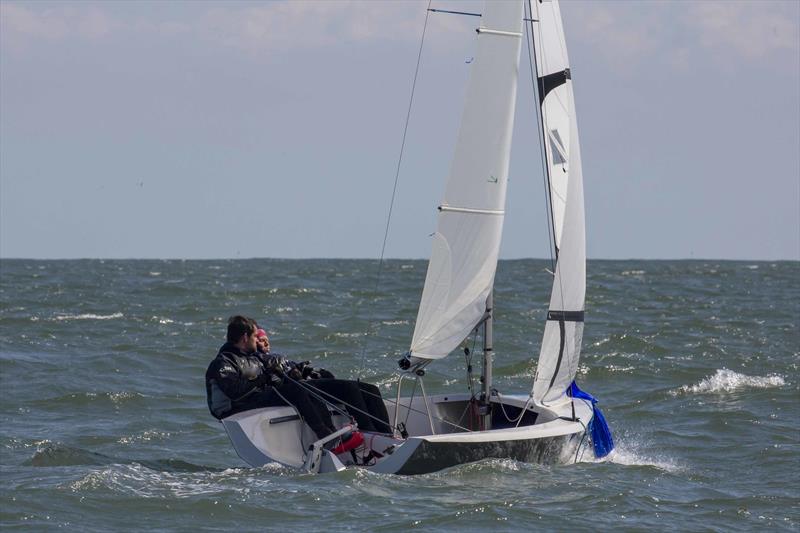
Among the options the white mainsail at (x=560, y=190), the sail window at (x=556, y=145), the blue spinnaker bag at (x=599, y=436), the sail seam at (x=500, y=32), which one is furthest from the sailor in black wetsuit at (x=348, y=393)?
the sail seam at (x=500, y=32)

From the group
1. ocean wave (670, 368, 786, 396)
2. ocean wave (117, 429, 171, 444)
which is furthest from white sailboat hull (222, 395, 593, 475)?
ocean wave (670, 368, 786, 396)

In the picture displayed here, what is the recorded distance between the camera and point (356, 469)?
9.70 metres

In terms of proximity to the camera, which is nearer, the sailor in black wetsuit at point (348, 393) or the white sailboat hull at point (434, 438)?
the white sailboat hull at point (434, 438)

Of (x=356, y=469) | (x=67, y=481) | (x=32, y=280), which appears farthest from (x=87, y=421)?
(x=32, y=280)

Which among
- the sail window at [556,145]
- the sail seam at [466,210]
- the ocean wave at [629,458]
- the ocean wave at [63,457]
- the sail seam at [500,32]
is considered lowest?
the ocean wave at [63,457]

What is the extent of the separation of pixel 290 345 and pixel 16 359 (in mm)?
4029

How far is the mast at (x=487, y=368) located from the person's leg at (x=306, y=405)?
1.32 metres

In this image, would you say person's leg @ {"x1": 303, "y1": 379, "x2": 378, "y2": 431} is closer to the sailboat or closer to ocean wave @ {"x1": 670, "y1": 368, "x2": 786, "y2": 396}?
the sailboat

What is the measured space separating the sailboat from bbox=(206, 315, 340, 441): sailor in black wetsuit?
135 mm

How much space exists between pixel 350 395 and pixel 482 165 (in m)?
2.02

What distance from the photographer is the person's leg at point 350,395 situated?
10445mm

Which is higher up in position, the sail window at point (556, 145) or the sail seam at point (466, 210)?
the sail window at point (556, 145)

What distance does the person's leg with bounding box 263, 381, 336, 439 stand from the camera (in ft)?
33.1

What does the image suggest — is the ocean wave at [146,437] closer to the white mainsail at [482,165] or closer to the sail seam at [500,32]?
the white mainsail at [482,165]
